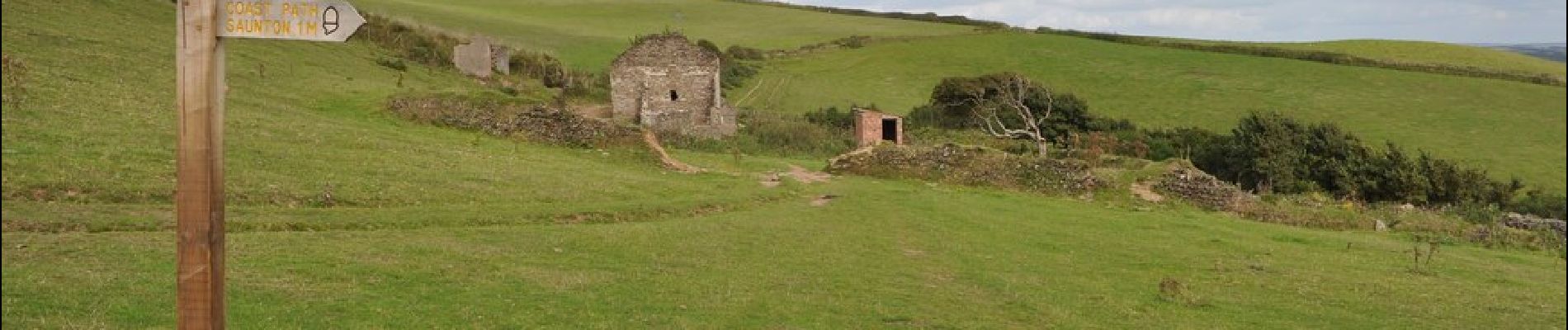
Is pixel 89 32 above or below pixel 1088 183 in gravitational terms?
above

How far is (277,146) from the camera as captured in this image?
92.3ft

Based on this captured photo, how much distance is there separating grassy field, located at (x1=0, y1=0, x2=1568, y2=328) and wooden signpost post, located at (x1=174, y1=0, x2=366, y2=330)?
17.6 feet

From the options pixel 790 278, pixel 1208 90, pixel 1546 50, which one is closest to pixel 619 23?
pixel 1208 90

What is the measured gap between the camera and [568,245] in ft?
69.5

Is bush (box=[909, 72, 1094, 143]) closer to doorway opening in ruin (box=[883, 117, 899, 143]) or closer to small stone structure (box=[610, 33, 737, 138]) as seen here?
doorway opening in ruin (box=[883, 117, 899, 143])

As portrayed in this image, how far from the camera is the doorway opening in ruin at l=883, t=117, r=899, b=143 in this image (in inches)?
2202

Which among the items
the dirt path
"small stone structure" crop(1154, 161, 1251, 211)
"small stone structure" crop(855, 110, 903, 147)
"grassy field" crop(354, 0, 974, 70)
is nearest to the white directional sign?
the dirt path

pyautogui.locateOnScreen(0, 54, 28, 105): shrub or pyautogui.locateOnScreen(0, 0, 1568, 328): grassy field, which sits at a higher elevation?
pyautogui.locateOnScreen(0, 54, 28, 105): shrub

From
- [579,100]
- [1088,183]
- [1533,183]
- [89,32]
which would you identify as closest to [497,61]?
[579,100]

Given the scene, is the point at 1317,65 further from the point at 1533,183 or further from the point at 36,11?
the point at 36,11

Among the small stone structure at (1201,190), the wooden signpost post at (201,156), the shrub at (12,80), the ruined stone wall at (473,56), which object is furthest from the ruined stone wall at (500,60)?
the wooden signpost post at (201,156)

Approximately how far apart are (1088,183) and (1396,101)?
151ft

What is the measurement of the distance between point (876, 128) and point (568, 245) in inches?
1382

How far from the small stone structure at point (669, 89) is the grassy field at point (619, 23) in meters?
36.1
